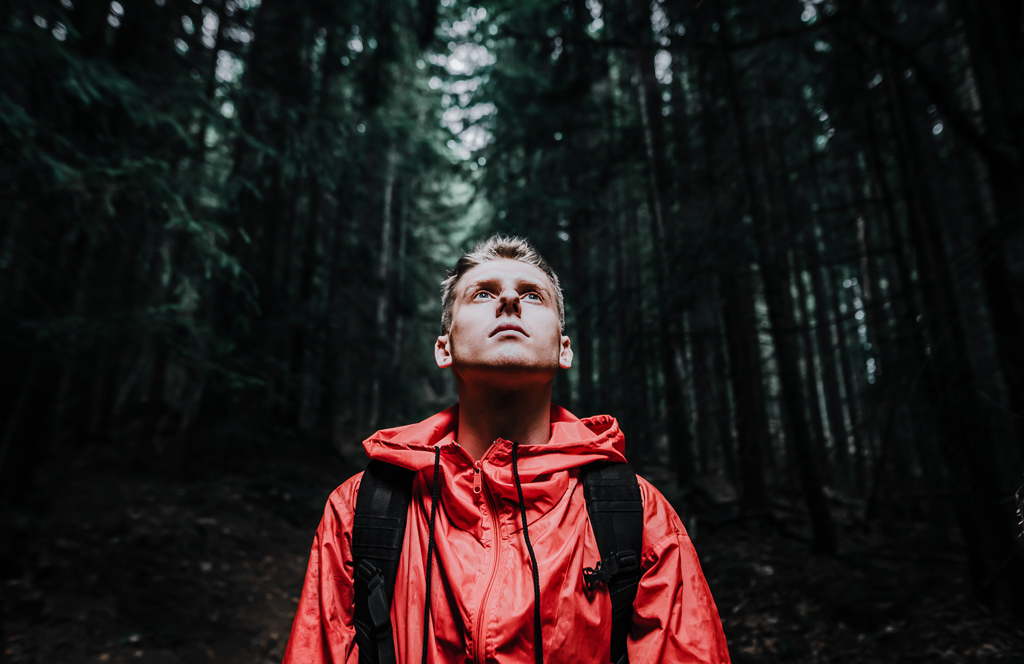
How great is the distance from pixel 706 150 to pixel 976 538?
198 inches

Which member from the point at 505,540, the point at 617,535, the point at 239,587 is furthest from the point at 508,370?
the point at 239,587

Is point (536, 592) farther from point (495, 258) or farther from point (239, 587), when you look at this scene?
point (239, 587)

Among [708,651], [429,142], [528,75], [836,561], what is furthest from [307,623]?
[429,142]

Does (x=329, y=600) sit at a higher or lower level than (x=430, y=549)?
lower

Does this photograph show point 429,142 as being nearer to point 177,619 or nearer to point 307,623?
point 177,619

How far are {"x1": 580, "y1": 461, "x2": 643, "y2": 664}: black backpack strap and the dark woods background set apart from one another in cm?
187

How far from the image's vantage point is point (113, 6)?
6719 mm

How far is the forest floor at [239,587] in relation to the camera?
182 inches

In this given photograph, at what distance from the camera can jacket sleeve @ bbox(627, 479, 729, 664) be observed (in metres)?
1.73

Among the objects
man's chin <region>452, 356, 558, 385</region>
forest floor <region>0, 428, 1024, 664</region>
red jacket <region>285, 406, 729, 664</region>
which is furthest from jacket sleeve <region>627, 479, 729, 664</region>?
forest floor <region>0, 428, 1024, 664</region>

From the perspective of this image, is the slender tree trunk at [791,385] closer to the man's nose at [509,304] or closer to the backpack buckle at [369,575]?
the man's nose at [509,304]

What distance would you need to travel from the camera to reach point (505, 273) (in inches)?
90.3

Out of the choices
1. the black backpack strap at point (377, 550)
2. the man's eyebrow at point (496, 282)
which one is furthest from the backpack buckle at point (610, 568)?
the man's eyebrow at point (496, 282)

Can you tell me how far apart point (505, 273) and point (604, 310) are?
18.1 feet
